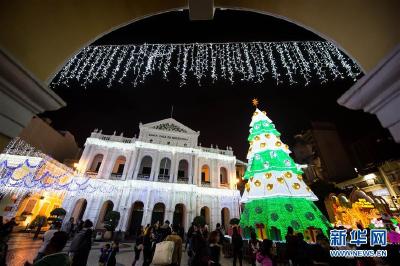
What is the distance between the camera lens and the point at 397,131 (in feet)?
5.23

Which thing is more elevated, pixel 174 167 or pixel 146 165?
pixel 146 165

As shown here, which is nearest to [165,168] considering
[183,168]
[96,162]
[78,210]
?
[183,168]

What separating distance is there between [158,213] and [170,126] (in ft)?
33.3

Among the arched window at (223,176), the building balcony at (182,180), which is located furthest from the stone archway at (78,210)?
the arched window at (223,176)

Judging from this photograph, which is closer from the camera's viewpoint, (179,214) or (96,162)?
(179,214)

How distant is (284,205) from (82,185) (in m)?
17.4

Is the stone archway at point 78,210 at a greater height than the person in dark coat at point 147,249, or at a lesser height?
greater

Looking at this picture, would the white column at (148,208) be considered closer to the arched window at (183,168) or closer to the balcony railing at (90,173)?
the arched window at (183,168)

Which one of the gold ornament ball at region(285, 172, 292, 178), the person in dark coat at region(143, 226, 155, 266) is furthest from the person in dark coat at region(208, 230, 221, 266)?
the gold ornament ball at region(285, 172, 292, 178)

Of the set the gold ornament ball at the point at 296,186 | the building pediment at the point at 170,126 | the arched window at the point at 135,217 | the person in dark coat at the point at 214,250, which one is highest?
the building pediment at the point at 170,126

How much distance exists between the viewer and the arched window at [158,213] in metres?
19.7

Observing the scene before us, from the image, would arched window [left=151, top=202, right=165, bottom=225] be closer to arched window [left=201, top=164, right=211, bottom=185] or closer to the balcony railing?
arched window [left=201, top=164, right=211, bottom=185]

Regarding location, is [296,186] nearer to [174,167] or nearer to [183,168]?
[174,167]

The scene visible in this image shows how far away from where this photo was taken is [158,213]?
20.0 metres
